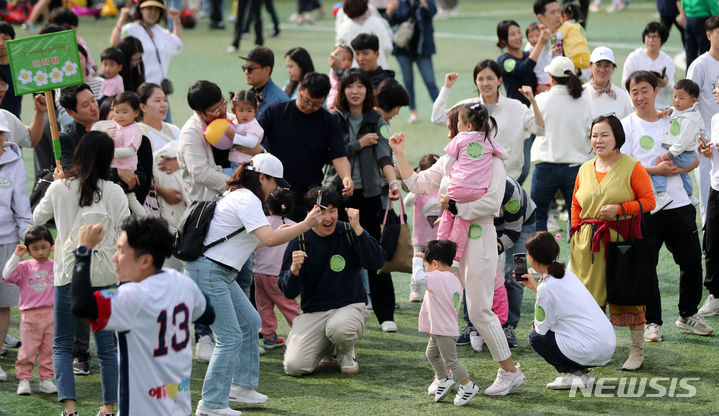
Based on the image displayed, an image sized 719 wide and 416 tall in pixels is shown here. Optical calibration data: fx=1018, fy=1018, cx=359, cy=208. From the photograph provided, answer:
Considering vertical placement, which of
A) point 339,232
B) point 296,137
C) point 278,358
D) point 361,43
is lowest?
point 278,358

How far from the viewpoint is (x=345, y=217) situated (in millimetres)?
7828

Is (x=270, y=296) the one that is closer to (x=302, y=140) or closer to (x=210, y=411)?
(x=302, y=140)

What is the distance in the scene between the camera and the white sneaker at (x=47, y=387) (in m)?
6.69

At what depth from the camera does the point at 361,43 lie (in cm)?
916

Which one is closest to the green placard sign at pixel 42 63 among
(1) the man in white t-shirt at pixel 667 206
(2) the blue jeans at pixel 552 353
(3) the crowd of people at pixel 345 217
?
(3) the crowd of people at pixel 345 217

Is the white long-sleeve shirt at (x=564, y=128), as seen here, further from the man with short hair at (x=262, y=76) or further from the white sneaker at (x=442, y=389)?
the white sneaker at (x=442, y=389)

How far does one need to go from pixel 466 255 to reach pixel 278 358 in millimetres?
1695

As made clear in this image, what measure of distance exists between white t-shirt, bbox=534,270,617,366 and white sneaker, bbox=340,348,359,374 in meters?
1.39

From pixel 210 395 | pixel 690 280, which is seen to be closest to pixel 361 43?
pixel 690 280

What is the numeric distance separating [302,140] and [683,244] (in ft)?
9.63

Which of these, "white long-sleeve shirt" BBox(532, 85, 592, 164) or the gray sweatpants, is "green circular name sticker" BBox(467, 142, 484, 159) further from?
"white long-sleeve shirt" BBox(532, 85, 592, 164)

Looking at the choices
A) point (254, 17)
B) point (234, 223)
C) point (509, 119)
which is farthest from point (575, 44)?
point (254, 17)

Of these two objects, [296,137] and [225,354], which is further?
[296,137]

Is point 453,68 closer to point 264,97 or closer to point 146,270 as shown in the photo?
point 264,97
